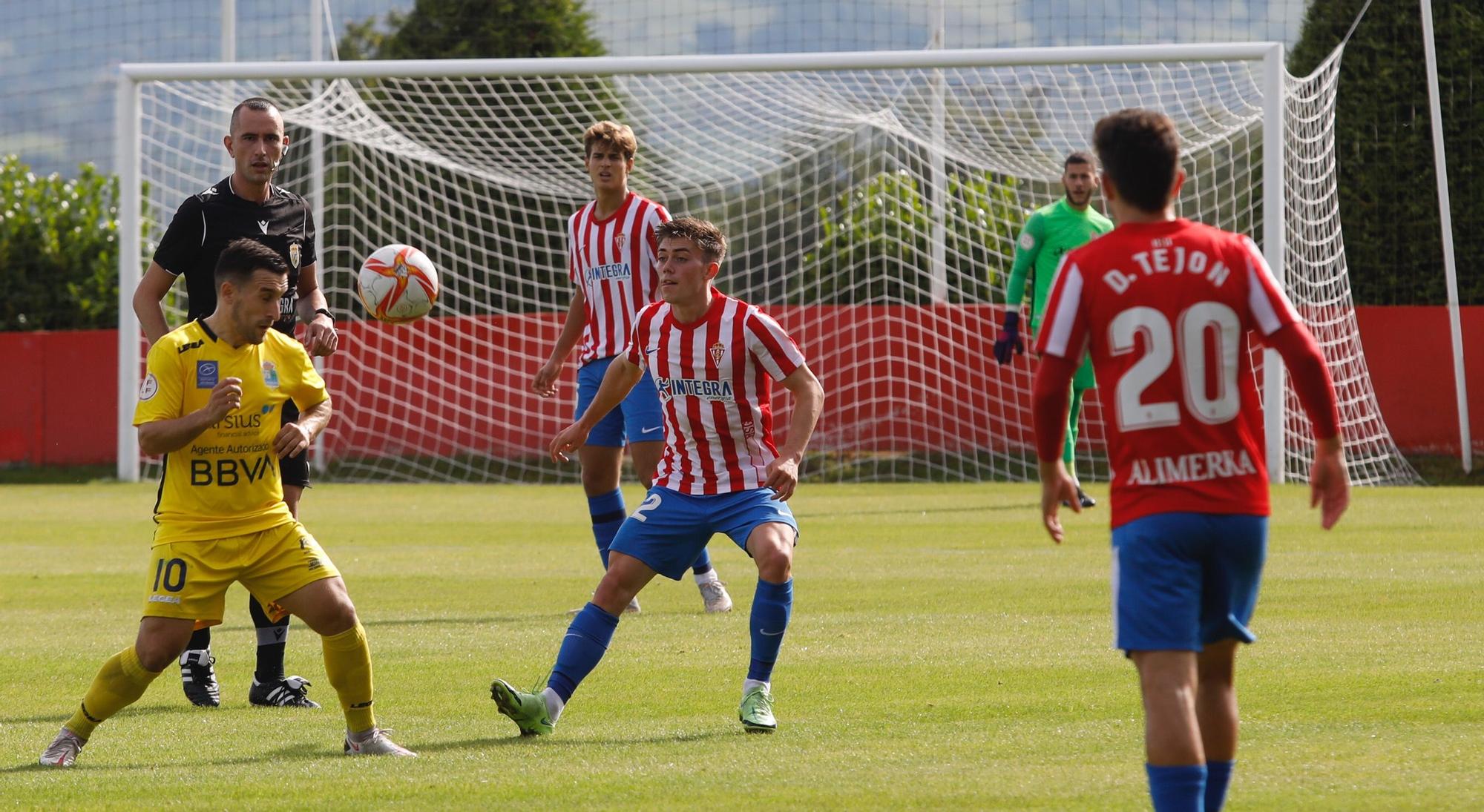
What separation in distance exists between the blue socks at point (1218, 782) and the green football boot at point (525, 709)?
216 centimetres

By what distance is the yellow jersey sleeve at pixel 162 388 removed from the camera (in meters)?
4.82

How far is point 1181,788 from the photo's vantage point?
11.3 ft

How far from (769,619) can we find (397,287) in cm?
286

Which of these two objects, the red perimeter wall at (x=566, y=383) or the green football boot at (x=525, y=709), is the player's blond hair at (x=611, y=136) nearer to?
the green football boot at (x=525, y=709)

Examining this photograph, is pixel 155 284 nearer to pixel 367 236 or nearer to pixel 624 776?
pixel 624 776

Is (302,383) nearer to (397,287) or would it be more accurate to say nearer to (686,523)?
(686,523)

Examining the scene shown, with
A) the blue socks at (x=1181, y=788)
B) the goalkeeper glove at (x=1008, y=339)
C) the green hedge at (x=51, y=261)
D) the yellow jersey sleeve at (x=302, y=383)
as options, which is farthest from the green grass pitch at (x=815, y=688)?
the green hedge at (x=51, y=261)

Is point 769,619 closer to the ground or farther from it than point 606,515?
closer to the ground

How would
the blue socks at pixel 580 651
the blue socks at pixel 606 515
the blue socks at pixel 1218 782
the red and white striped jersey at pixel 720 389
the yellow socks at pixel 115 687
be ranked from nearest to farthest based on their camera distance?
1. the blue socks at pixel 1218 782
2. the yellow socks at pixel 115 687
3. the blue socks at pixel 580 651
4. the red and white striped jersey at pixel 720 389
5. the blue socks at pixel 606 515

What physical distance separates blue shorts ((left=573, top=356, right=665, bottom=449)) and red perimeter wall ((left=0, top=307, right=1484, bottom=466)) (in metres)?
10.1

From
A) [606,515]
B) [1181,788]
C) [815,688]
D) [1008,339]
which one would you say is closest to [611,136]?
[606,515]

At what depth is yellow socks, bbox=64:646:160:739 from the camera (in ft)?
15.8

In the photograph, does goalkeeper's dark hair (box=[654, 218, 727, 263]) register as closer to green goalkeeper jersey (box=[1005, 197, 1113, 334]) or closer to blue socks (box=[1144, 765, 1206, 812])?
blue socks (box=[1144, 765, 1206, 812])

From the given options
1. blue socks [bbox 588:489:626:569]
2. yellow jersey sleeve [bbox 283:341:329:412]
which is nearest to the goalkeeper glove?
blue socks [bbox 588:489:626:569]
